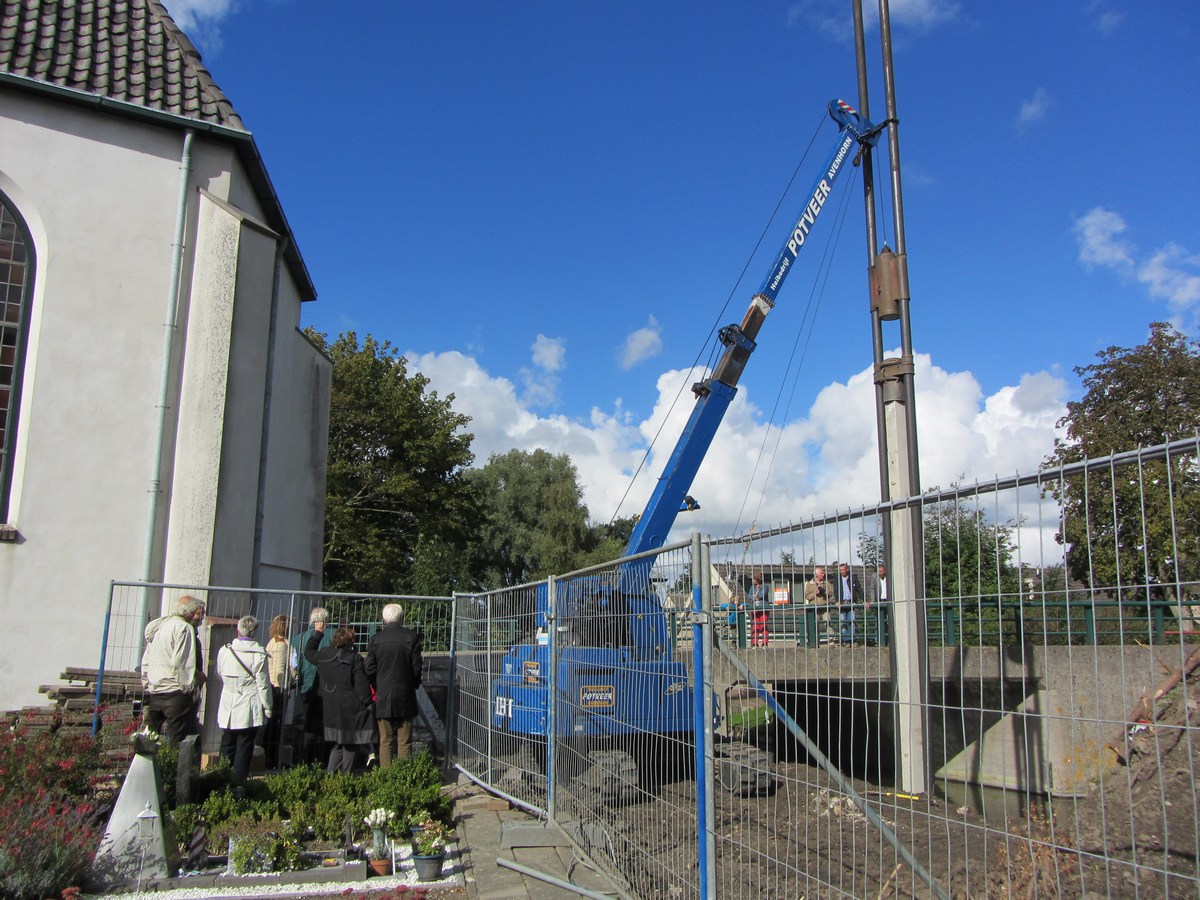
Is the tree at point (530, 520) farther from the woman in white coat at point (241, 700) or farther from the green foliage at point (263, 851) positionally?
the green foliage at point (263, 851)

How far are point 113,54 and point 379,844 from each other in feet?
36.3

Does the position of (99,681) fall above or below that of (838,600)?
below

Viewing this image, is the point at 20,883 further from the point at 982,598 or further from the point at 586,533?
the point at 586,533

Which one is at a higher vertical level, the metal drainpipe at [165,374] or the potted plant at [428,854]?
the metal drainpipe at [165,374]

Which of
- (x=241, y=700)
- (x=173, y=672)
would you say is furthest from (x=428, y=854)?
(x=173, y=672)

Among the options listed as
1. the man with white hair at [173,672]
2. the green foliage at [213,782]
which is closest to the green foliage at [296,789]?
the green foliage at [213,782]

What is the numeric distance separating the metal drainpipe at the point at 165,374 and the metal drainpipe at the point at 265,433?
1438 mm

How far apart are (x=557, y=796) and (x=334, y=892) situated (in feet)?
6.68

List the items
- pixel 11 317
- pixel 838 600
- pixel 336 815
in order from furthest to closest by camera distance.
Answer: pixel 11 317, pixel 336 815, pixel 838 600

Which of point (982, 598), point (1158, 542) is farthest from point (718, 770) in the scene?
point (1158, 542)

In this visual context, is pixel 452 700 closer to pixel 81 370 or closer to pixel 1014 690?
pixel 81 370

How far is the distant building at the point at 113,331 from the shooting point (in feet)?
34.5

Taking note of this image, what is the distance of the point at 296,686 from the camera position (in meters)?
9.67

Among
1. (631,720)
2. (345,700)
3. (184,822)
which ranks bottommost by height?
(184,822)
